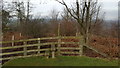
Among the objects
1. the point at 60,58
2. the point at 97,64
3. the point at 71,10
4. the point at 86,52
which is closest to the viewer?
the point at 97,64

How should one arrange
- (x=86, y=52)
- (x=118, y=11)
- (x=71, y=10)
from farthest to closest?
(x=71, y=10)
(x=118, y=11)
(x=86, y=52)

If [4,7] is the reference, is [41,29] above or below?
below

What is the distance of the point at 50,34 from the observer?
1762 cm

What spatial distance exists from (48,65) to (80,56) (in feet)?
7.61

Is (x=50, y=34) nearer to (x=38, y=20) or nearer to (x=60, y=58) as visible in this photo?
(x=38, y=20)

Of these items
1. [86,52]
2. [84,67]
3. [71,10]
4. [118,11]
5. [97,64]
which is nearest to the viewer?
[84,67]

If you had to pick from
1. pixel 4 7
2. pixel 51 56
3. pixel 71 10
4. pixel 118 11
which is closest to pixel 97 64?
pixel 51 56

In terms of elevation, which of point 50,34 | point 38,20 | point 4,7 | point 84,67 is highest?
point 4,7

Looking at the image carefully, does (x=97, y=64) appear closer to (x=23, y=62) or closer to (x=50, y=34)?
(x=23, y=62)

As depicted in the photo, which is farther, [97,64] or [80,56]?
[80,56]

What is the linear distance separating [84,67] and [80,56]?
2.09m

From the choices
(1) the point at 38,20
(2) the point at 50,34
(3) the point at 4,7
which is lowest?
(2) the point at 50,34

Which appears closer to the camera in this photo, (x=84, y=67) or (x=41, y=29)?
(x=84, y=67)

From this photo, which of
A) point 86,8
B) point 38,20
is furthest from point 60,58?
point 38,20
